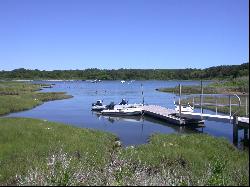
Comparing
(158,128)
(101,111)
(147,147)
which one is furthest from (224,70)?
(147,147)

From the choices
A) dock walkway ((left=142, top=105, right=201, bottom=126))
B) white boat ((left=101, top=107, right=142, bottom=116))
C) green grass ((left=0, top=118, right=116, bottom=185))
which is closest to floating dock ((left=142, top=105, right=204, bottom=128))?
dock walkway ((left=142, top=105, right=201, bottom=126))

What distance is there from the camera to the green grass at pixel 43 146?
17.4 m

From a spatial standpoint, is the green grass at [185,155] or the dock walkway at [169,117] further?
the dock walkway at [169,117]

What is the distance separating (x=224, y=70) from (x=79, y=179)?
610ft

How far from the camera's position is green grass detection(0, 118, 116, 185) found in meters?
17.4

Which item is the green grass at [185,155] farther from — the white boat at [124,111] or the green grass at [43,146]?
the white boat at [124,111]

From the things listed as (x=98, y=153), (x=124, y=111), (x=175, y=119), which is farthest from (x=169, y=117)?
(x=98, y=153)

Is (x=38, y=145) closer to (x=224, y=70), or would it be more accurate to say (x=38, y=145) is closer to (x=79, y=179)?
(x=79, y=179)

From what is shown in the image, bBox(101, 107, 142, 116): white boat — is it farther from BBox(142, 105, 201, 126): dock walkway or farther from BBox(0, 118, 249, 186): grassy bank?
BBox(0, 118, 249, 186): grassy bank

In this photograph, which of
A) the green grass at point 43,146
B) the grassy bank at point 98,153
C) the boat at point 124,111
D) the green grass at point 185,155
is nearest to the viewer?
the grassy bank at point 98,153

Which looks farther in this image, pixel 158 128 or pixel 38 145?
pixel 158 128

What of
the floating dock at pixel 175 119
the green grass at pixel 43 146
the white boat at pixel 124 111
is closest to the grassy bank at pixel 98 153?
the green grass at pixel 43 146

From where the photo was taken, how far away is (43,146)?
22750mm

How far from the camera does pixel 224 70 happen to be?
189 metres
